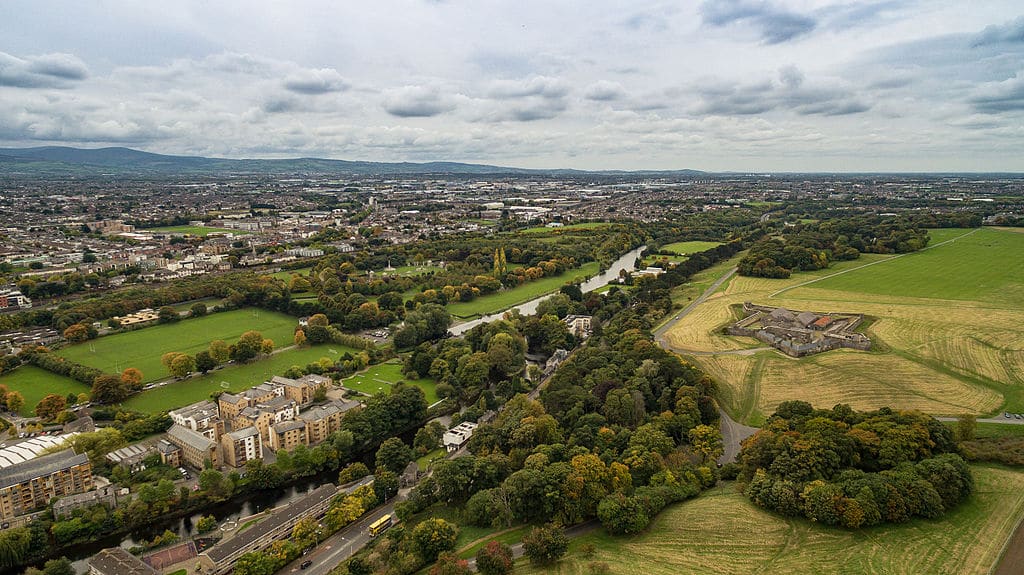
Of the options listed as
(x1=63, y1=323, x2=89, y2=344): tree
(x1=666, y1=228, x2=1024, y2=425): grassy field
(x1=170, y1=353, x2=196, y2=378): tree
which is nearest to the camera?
(x1=666, y1=228, x2=1024, y2=425): grassy field

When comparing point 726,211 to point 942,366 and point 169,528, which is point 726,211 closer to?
point 942,366

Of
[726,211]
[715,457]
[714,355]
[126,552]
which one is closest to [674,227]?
[726,211]

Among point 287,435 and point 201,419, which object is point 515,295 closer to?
point 287,435

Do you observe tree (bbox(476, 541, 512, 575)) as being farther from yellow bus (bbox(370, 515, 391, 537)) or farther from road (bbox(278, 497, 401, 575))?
road (bbox(278, 497, 401, 575))

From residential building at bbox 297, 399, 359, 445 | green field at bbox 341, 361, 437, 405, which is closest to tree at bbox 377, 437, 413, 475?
residential building at bbox 297, 399, 359, 445

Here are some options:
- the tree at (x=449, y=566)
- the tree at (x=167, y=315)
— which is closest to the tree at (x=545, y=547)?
the tree at (x=449, y=566)

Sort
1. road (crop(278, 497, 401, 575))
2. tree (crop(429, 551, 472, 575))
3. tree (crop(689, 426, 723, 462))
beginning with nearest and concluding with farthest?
tree (crop(429, 551, 472, 575)), road (crop(278, 497, 401, 575)), tree (crop(689, 426, 723, 462))

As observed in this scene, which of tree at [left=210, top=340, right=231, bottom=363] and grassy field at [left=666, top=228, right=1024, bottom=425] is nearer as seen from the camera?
grassy field at [left=666, top=228, right=1024, bottom=425]
